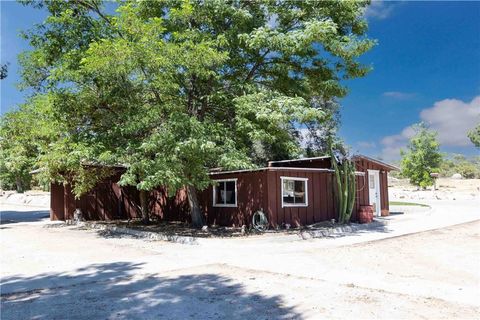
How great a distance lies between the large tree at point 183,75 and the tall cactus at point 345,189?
218 cm

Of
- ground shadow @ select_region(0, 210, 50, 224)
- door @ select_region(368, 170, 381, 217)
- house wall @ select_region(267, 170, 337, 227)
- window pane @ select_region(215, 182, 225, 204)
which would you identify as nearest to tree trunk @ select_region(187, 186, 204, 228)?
window pane @ select_region(215, 182, 225, 204)

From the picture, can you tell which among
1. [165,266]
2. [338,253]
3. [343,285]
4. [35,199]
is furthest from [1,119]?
[343,285]

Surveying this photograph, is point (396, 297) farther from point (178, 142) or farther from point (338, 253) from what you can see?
point (178, 142)

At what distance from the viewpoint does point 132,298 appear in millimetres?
5617

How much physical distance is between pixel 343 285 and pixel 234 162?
591 centimetres

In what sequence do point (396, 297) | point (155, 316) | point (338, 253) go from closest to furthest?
point (155, 316), point (396, 297), point (338, 253)

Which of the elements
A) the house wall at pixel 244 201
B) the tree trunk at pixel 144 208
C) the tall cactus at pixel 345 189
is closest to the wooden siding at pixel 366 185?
the tall cactus at pixel 345 189

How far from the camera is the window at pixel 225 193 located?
47.5 feet

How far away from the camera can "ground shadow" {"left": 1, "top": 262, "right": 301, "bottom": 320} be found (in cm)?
487

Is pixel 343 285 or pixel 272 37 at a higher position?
pixel 272 37

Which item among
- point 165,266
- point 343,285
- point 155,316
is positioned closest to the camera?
point 155,316

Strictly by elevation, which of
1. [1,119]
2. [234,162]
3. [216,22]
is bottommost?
[234,162]

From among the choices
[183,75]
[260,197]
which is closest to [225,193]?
[260,197]

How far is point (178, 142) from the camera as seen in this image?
1111cm
